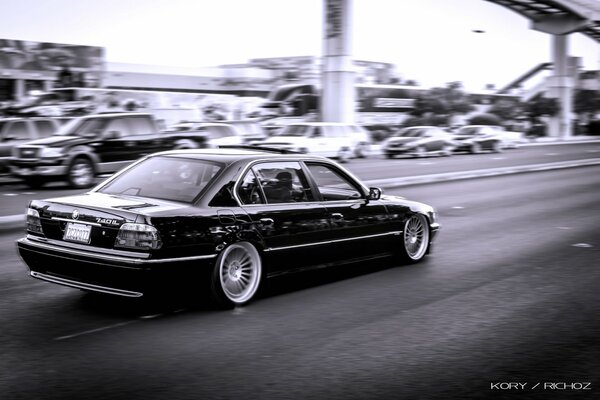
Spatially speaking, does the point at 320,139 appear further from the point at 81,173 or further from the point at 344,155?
the point at 81,173

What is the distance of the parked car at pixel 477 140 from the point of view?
36669 millimetres

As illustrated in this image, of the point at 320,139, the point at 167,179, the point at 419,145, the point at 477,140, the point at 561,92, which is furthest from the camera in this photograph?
the point at 561,92

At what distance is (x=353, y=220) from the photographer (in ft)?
24.4

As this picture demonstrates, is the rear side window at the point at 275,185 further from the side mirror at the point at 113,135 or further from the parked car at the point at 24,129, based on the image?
the parked car at the point at 24,129

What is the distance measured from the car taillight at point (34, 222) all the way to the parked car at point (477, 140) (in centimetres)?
3111

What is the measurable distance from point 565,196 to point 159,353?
13.6 m

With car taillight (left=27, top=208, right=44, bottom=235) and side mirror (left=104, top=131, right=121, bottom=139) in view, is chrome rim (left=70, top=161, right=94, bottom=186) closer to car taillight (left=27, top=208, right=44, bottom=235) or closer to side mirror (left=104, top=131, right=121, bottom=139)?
side mirror (left=104, top=131, right=121, bottom=139)

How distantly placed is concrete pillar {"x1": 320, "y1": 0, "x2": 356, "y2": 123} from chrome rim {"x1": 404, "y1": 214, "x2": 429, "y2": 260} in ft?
96.8

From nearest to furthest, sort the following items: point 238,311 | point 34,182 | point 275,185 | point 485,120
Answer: point 238,311 → point 275,185 → point 34,182 → point 485,120

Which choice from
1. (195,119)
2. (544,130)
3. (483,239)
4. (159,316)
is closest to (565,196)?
(483,239)

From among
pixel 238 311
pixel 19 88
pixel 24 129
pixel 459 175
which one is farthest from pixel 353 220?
pixel 19 88

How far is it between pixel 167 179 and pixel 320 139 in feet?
74.6

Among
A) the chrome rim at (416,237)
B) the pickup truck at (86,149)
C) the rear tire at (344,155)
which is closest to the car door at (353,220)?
the chrome rim at (416,237)

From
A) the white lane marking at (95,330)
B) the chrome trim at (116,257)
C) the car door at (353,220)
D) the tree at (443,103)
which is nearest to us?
the white lane marking at (95,330)
